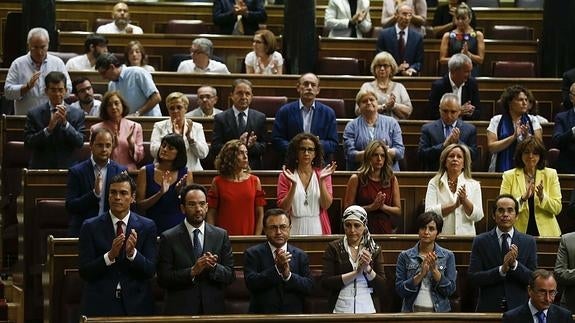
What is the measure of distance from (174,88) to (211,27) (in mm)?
2452

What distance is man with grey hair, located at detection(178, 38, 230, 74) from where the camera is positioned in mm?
11320

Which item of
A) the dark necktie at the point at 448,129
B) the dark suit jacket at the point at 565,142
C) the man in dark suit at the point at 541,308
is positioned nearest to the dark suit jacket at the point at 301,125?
the dark necktie at the point at 448,129

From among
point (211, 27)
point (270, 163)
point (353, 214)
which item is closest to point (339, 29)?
point (211, 27)

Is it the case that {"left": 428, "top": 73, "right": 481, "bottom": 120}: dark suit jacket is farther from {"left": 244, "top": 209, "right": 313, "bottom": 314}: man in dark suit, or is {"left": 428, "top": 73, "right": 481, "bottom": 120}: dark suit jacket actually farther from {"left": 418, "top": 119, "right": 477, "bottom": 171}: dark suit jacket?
{"left": 244, "top": 209, "right": 313, "bottom": 314}: man in dark suit

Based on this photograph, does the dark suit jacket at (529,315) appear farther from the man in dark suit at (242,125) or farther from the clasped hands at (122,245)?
the man in dark suit at (242,125)

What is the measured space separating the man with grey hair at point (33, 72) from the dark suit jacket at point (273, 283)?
113 inches

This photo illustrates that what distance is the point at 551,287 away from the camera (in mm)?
7652

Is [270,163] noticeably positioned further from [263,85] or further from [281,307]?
[281,307]

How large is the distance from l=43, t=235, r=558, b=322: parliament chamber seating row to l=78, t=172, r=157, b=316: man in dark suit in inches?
13.0

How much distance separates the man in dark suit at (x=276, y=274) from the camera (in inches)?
317

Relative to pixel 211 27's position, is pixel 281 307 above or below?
below

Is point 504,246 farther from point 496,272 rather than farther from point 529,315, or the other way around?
point 529,315

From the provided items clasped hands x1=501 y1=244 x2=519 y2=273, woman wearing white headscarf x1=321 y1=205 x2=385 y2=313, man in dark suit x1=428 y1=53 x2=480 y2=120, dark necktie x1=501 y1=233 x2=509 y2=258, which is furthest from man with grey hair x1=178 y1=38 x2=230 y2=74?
clasped hands x1=501 y1=244 x2=519 y2=273

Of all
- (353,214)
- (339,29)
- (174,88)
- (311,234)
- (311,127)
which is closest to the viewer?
(353,214)
